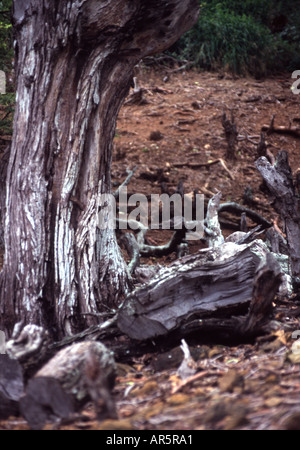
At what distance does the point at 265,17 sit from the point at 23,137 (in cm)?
1090

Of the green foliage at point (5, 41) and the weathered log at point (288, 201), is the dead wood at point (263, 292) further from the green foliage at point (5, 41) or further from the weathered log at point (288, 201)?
the green foliage at point (5, 41)

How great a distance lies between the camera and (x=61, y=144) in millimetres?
3082

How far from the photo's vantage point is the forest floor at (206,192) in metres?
1.96

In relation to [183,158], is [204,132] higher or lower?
higher

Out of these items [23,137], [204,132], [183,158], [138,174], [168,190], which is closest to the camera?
[23,137]

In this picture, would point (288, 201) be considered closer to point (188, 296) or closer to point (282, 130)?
point (188, 296)

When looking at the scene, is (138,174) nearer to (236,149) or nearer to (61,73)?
(236,149)

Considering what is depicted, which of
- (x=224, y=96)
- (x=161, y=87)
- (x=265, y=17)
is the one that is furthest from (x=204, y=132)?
(x=265, y=17)

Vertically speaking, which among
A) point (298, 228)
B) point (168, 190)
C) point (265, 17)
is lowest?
point (298, 228)

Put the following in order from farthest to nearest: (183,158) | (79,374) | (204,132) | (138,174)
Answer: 1. (204,132)
2. (183,158)
3. (138,174)
4. (79,374)

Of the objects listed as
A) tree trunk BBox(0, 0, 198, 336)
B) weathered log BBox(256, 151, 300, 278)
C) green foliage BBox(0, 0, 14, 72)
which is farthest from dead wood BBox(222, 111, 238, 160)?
tree trunk BBox(0, 0, 198, 336)

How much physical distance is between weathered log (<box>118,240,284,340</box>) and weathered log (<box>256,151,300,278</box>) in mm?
716

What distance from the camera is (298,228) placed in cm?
365

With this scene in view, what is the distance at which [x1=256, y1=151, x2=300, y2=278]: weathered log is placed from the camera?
362 cm
